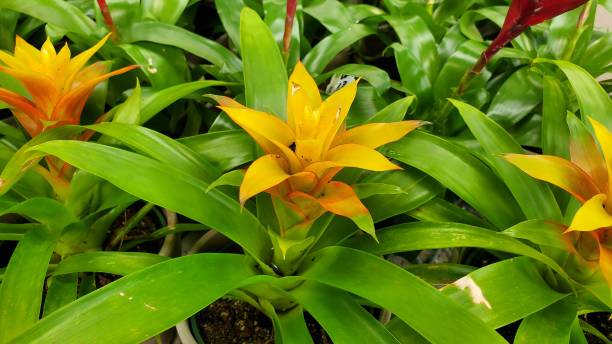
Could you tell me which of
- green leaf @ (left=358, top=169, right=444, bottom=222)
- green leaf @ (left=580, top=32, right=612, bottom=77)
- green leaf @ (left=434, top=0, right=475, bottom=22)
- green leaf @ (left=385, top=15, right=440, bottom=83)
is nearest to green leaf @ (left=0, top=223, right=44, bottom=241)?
green leaf @ (left=358, top=169, right=444, bottom=222)

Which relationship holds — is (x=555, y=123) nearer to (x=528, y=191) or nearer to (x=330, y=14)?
(x=528, y=191)

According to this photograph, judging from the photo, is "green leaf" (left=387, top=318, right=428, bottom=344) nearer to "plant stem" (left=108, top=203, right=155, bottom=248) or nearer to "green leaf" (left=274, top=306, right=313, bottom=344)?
"green leaf" (left=274, top=306, right=313, bottom=344)

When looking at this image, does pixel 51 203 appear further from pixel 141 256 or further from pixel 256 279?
pixel 256 279

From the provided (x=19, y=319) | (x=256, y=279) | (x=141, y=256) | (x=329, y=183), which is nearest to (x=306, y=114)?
(x=329, y=183)

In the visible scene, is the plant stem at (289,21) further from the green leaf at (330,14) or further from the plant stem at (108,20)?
the plant stem at (108,20)

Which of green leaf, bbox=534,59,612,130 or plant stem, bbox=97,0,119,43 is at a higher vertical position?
plant stem, bbox=97,0,119,43

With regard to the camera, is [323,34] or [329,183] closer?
[329,183]
